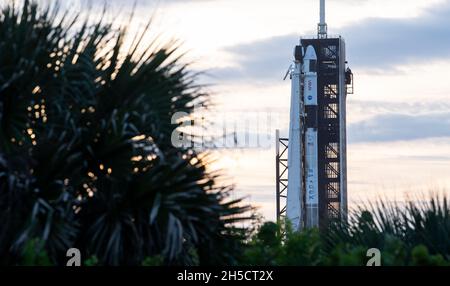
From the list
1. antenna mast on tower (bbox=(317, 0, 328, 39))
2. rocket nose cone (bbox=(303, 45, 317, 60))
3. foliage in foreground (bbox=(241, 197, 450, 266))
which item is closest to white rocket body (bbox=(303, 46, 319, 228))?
rocket nose cone (bbox=(303, 45, 317, 60))

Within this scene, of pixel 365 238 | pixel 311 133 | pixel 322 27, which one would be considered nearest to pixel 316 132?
pixel 311 133

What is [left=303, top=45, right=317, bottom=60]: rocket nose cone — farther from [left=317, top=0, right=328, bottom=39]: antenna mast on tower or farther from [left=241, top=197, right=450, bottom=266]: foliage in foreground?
[left=241, top=197, right=450, bottom=266]: foliage in foreground

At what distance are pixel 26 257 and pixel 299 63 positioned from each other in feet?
189

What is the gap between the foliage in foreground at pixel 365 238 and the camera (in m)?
15.6

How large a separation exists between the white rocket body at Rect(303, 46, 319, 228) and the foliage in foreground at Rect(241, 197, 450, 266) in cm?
4832

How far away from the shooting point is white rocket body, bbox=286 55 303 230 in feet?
224

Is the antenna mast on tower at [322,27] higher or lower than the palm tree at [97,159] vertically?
higher

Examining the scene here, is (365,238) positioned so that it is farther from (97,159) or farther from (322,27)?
(322,27)

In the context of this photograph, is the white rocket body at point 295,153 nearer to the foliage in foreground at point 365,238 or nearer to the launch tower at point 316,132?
the launch tower at point 316,132

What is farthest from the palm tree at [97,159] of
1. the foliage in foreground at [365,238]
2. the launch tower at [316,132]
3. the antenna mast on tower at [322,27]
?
the antenna mast on tower at [322,27]

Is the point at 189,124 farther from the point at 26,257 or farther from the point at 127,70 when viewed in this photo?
the point at 26,257

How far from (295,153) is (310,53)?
6.87m

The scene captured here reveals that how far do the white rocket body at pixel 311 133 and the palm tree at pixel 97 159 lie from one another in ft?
165
